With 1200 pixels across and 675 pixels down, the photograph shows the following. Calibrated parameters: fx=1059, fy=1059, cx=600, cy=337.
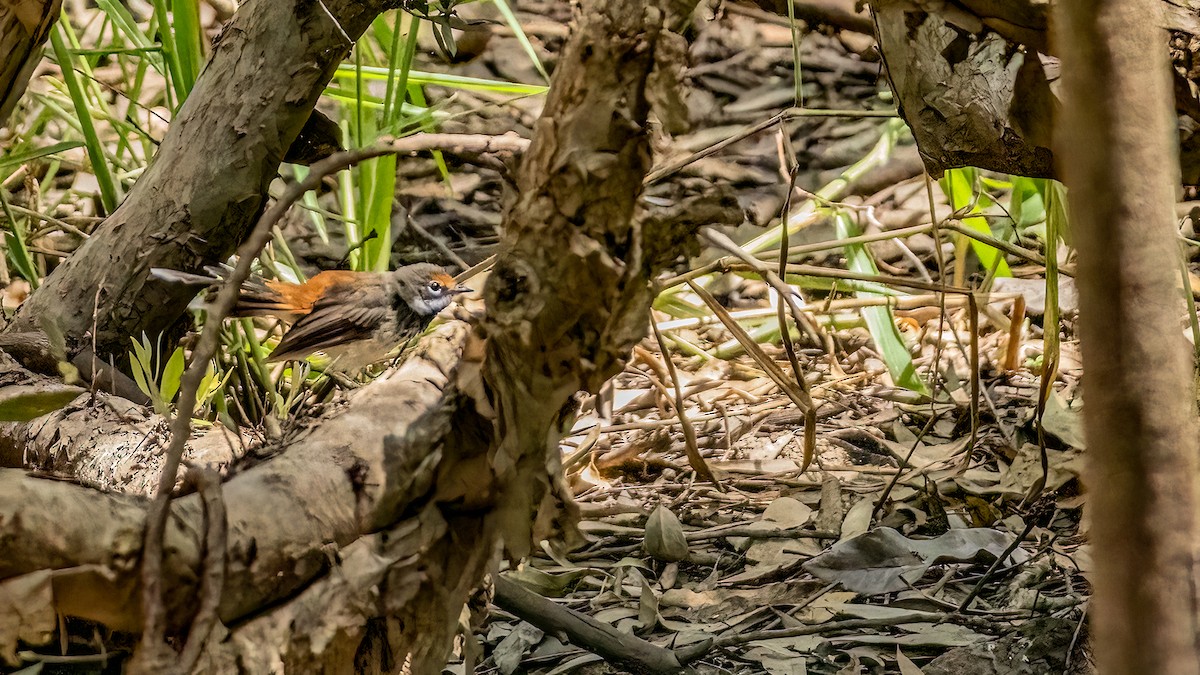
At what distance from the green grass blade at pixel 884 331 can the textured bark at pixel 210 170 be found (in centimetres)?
143

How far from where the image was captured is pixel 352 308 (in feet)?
9.31

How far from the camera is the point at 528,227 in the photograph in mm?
1100

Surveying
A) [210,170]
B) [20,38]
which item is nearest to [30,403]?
[20,38]

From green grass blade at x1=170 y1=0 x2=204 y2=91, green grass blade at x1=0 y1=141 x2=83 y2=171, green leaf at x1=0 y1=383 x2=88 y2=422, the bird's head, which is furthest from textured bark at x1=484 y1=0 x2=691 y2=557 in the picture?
the bird's head

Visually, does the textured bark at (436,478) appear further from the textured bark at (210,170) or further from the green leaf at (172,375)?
the textured bark at (210,170)

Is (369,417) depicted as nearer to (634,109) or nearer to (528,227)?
(528,227)

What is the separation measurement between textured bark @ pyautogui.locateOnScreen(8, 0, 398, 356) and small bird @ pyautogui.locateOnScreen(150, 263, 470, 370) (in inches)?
20.1

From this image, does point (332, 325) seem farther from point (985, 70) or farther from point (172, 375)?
point (985, 70)

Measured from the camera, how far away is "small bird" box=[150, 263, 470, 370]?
9.04 feet

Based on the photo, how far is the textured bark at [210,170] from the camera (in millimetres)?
2033

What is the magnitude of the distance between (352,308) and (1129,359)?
2573 mm

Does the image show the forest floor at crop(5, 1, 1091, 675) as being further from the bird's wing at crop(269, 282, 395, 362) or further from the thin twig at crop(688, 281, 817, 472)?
the bird's wing at crop(269, 282, 395, 362)

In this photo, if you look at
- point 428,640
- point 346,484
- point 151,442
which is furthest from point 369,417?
point 151,442

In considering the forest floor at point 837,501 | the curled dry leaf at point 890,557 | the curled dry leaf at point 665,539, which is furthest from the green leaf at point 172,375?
the curled dry leaf at point 890,557
